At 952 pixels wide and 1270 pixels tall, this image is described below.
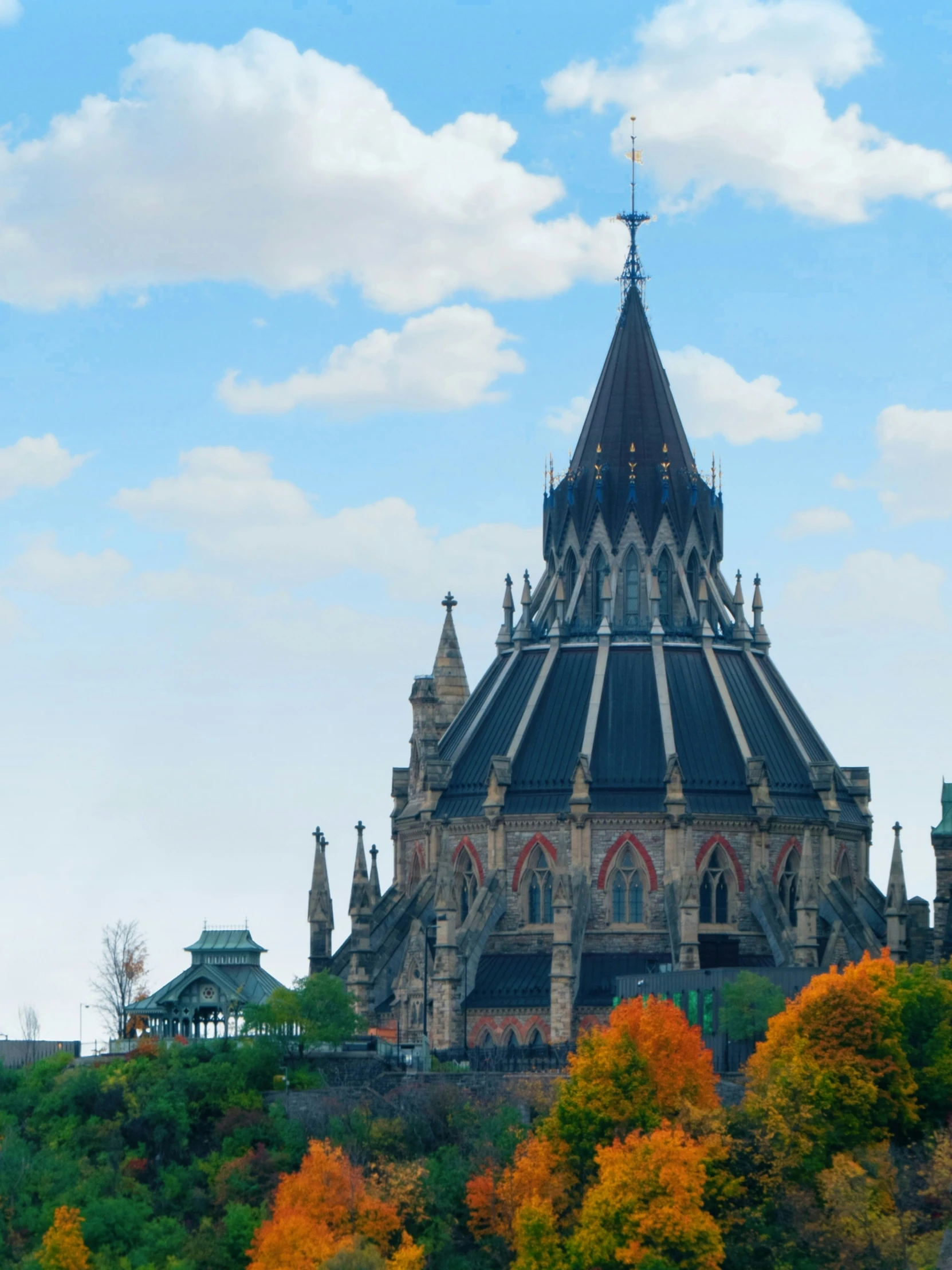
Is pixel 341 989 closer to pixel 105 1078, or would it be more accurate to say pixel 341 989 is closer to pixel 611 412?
pixel 105 1078

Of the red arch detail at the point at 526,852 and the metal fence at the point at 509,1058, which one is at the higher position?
the red arch detail at the point at 526,852

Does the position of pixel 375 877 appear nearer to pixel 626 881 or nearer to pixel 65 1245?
pixel 626 881

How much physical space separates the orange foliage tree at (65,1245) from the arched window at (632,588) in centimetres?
4465

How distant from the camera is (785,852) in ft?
479

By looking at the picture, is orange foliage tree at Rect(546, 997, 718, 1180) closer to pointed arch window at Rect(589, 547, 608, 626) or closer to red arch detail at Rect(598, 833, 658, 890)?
red arch detail at Rect(598, 833, 658, 890)

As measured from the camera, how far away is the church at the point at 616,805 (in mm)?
142000


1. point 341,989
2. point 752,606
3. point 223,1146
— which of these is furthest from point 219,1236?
point 752,606

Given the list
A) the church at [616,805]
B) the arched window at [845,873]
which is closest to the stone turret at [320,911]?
the church at [616,805]

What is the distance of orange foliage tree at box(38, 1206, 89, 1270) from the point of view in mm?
119812

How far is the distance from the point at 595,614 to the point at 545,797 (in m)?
11.7

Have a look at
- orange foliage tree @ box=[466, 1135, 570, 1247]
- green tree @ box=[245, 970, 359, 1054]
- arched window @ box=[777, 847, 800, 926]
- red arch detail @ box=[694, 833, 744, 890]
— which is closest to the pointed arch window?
red arch detail @ box=[694, 833, 744, 890]

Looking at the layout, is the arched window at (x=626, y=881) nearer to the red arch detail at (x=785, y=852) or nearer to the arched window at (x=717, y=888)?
the arched window at (x=717, y=888)

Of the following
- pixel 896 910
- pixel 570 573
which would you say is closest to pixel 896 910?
pixel 896 910

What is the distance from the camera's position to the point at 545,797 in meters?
146
